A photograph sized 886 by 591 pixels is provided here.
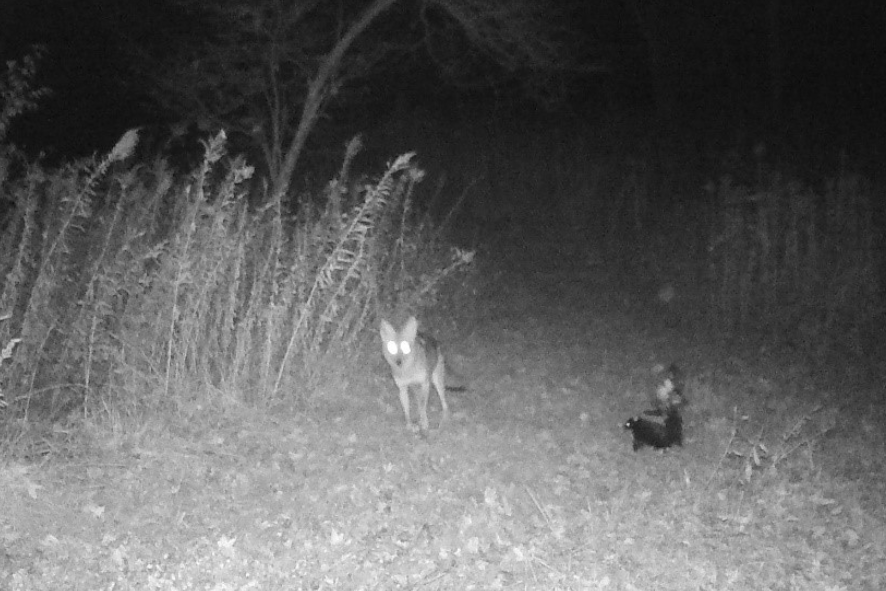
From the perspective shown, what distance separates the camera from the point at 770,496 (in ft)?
22.5

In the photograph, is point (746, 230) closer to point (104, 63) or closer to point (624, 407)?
point (624, 407)

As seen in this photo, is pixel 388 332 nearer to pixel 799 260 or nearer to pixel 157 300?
pixel 157 300

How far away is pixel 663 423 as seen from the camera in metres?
7.84

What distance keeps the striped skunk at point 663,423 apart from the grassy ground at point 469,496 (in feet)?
0.42

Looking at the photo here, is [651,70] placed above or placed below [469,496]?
above

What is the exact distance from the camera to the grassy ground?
17.9ft

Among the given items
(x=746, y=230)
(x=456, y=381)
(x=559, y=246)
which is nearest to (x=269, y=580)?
(x=456, y=381)

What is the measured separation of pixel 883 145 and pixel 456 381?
477 inches

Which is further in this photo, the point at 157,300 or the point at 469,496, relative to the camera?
the point at 157,300

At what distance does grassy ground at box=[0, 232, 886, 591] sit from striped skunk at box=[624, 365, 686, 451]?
0.13m

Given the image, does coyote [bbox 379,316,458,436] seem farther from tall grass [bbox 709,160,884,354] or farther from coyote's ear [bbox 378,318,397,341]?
tall grass [bbox 709,160,884,354]

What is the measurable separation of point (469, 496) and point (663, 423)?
2.17 metres

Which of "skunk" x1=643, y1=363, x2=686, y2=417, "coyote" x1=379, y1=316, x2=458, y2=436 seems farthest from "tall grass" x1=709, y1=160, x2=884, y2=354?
"coyote" x1=379, y1=316, x2=458, y2=436

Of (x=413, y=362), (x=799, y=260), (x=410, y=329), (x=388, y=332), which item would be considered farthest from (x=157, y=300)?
(x=799, y=260)
